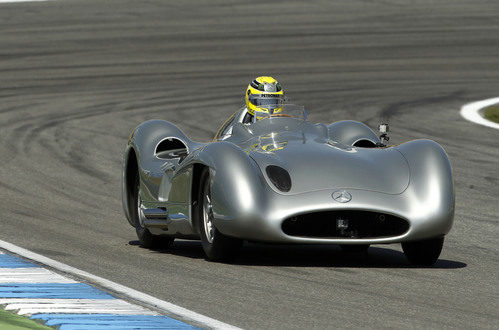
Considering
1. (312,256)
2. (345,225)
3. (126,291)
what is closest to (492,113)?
(312,256)

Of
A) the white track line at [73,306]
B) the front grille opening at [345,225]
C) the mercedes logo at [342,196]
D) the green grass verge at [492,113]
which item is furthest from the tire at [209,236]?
the green grass verge at [492,113]

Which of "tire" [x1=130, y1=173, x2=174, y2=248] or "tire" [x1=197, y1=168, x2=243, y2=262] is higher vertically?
"tire" [x1=130, y1=173, x2=174, y2=248]

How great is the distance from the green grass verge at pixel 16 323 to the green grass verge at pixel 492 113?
12976mm

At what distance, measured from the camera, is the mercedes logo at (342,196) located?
7.68 meters

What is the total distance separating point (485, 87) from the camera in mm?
21875

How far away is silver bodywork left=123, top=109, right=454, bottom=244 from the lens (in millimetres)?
7707

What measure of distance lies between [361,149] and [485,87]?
13912 mm

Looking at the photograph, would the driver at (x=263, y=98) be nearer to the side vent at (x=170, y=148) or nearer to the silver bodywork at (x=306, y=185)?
the silver bodywork at (x=306, y=185)

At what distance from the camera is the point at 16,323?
5.56m

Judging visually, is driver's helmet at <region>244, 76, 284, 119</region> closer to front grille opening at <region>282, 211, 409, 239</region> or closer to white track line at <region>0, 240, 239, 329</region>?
front grille opening at <region>282, 211, 409, 239</region>

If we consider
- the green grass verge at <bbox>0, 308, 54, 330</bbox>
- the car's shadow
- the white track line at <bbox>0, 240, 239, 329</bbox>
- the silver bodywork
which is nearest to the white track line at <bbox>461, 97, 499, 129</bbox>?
the car's shadow

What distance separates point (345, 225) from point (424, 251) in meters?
0.73

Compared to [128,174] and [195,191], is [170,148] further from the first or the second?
[195,191]

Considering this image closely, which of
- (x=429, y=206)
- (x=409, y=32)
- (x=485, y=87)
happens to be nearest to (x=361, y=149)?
(x=429, y=206)
